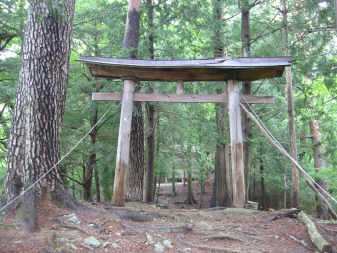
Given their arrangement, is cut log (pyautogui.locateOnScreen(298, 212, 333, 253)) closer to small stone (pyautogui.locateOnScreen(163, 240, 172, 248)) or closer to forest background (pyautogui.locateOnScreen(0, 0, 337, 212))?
small stone (pyautogui.locateOnScreen(163, 240, 172, 248))

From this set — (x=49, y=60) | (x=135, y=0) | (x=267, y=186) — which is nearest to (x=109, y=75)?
(x=49, y=60)

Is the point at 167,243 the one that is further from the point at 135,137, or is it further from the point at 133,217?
the point at 135,137

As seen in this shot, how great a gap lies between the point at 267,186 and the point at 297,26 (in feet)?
33.1

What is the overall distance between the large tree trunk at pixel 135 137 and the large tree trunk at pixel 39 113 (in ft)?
10.7

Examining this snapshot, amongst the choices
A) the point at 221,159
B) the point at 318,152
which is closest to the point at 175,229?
the point at 221,159

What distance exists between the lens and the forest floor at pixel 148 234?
3650 millimetres

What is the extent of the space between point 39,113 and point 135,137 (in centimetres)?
408

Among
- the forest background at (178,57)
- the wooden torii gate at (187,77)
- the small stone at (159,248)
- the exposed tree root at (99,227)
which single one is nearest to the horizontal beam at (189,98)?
the wooden torii gate at (187,77)

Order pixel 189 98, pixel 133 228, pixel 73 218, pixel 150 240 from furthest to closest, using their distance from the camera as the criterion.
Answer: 1. pixel 189 98
2. pixel 133 228
3. pixel 73 218
4. pixel 150 240

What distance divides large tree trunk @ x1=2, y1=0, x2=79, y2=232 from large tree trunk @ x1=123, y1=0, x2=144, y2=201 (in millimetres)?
→ 3276

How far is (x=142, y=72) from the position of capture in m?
6.84

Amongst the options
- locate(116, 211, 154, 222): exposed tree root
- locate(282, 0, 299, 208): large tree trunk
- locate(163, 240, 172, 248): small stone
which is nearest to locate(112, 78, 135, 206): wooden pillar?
locate(116, 211, 154, 222): exposed tree root

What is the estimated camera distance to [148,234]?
15.0 ft

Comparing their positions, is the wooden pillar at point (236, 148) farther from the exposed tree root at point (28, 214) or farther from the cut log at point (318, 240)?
the exposed tree root at point (28, 214)
